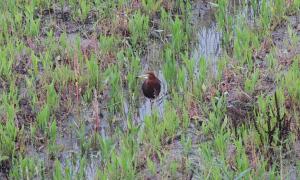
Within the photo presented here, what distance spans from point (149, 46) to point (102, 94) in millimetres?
816

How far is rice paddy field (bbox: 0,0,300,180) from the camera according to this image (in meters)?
3.46

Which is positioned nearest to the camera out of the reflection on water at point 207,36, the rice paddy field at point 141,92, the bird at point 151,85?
the rice paddy field at point 141,92

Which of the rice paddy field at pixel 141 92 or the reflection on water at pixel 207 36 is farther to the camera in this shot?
the reflection on water at pixel 207 36

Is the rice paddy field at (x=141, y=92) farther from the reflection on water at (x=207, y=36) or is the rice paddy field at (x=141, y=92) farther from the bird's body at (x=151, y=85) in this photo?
the bird's body at (x=151, y=85)

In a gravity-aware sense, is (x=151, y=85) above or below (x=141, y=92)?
above

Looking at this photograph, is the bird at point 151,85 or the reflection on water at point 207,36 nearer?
the bird at point 151,85

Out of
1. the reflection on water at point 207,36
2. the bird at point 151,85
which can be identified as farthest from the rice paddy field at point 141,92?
the bird at point 151,85

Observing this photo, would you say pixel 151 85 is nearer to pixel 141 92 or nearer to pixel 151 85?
pixel 151 85

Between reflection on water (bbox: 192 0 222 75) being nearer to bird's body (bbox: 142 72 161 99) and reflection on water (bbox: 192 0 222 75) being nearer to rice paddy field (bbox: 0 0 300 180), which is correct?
rice paddy field (bbox: 0 0 300 180)

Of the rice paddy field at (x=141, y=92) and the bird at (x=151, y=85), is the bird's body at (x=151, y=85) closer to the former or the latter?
the bird at (x=151, y=85)

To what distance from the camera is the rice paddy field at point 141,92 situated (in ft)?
11.4

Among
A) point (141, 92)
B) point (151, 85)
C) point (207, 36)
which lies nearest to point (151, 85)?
point (151, 85)

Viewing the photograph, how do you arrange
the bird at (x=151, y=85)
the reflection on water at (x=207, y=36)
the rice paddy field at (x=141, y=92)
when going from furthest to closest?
the reflection on water at (x=207, y=36) → the bird at (x=151, y=85) → the rice paddy field at (x=141, y=92)

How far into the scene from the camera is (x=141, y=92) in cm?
432
